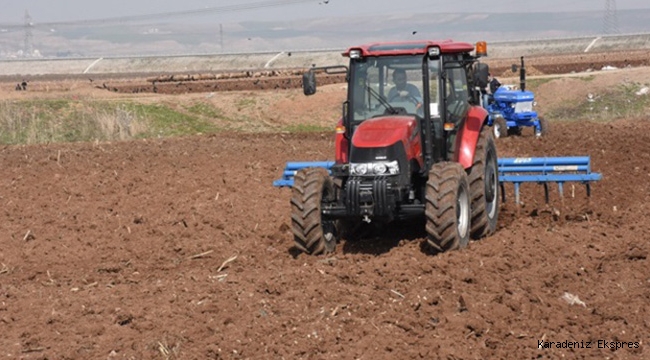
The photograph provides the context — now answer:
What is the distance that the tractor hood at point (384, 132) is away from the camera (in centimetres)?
982

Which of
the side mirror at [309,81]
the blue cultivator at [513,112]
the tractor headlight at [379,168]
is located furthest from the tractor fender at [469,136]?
the blue cultivator at [513,112]

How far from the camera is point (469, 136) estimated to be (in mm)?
11070

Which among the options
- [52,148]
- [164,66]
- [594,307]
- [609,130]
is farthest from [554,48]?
[594,307]

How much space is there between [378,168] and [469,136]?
165 centimetres

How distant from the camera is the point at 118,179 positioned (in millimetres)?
15305

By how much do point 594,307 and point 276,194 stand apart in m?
7.11

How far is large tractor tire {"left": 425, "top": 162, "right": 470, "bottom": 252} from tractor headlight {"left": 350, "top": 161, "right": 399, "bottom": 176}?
14.9 inches

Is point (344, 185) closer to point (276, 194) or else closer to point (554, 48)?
point (276, 194)

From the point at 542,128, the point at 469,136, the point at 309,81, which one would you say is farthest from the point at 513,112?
the point at 309,81

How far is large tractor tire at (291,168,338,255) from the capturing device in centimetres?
1005

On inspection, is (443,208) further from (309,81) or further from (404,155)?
(309,81)

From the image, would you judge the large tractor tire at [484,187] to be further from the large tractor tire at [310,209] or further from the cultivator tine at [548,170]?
the large tractor tire at [310,209]

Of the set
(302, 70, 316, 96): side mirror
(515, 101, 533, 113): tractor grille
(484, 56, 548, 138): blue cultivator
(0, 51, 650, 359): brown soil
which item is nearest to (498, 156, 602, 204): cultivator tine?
(0, 51, 650, 359): brown soil

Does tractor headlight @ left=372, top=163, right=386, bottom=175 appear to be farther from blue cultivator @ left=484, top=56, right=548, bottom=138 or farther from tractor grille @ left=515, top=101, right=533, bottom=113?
tractor grille @ left=515, top=101, right=533, bottom=113
